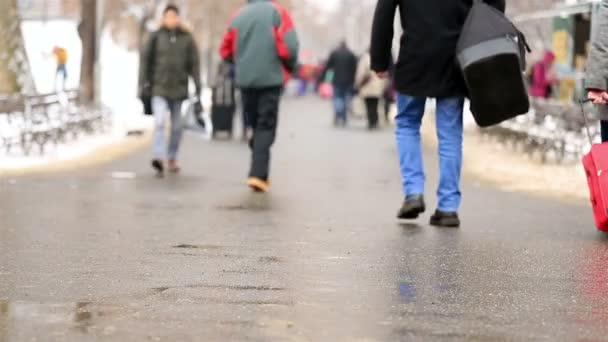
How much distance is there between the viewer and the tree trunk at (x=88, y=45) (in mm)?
27484

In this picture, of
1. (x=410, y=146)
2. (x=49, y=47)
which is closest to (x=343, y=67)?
(x=410, y=146)

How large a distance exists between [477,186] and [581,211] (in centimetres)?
286

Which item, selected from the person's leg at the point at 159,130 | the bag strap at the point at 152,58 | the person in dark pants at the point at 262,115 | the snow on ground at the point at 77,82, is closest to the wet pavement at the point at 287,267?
the person in dark pants at the point at 262,115

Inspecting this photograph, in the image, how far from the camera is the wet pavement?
5.18m

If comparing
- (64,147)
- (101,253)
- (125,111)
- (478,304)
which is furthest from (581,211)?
(125,111)

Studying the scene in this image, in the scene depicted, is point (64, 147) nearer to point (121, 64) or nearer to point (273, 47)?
point (273, 47)

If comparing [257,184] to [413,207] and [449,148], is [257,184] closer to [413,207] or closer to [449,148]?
[413,207]

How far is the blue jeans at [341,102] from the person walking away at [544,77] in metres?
7.76

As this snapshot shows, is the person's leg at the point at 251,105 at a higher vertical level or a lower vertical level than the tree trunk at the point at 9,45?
higher

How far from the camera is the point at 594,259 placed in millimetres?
7320

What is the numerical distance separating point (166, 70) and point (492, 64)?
6.58 meters

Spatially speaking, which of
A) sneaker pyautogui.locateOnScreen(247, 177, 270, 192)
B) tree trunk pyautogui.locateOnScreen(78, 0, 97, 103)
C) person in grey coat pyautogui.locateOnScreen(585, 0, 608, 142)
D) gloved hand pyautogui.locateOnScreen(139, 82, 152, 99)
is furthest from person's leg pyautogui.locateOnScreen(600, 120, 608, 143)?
tree trunk pyautogui.locateOnScreen(78, 0, 97, 103)

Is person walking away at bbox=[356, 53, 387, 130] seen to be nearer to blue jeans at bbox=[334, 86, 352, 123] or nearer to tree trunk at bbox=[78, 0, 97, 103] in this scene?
blue jeans at bbox=[334, 86, 352, 123]

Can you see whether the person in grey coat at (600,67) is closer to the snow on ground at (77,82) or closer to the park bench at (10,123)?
the snow on ground at (77,82)
